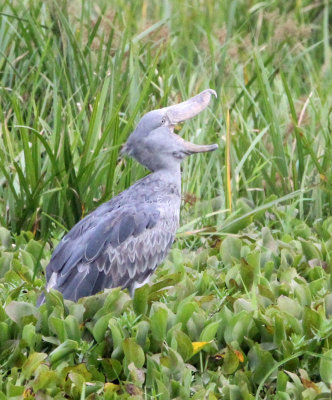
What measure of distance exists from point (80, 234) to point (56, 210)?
881mm

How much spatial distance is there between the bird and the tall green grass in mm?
472

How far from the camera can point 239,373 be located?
3.51 m

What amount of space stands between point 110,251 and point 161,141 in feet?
1.92

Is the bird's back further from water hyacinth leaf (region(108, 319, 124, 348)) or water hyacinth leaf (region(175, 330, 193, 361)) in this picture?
water hyacinth leaf (region(175, 330, 193, 361))

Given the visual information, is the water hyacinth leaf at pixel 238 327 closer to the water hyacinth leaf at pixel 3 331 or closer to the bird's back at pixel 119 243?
the bird's back at pixel 119 243

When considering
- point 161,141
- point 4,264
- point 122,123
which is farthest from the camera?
point 122,123

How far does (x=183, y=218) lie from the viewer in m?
5.23

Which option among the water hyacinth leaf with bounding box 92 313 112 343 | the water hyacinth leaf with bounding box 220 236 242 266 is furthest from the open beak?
the water hyacinth leaf with bounding box 92 313 112 343

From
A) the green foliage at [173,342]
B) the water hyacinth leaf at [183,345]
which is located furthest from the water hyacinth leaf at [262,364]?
the water hyacinth leaf at [183,345]

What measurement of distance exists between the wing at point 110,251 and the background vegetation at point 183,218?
6.3 inches

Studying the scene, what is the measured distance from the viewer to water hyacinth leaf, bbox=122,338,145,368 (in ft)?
11.6

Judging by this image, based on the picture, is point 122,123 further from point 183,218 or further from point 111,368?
point 111,368

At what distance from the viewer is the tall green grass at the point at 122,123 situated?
4922mm

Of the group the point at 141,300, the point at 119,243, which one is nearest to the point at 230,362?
the point at 141,300
